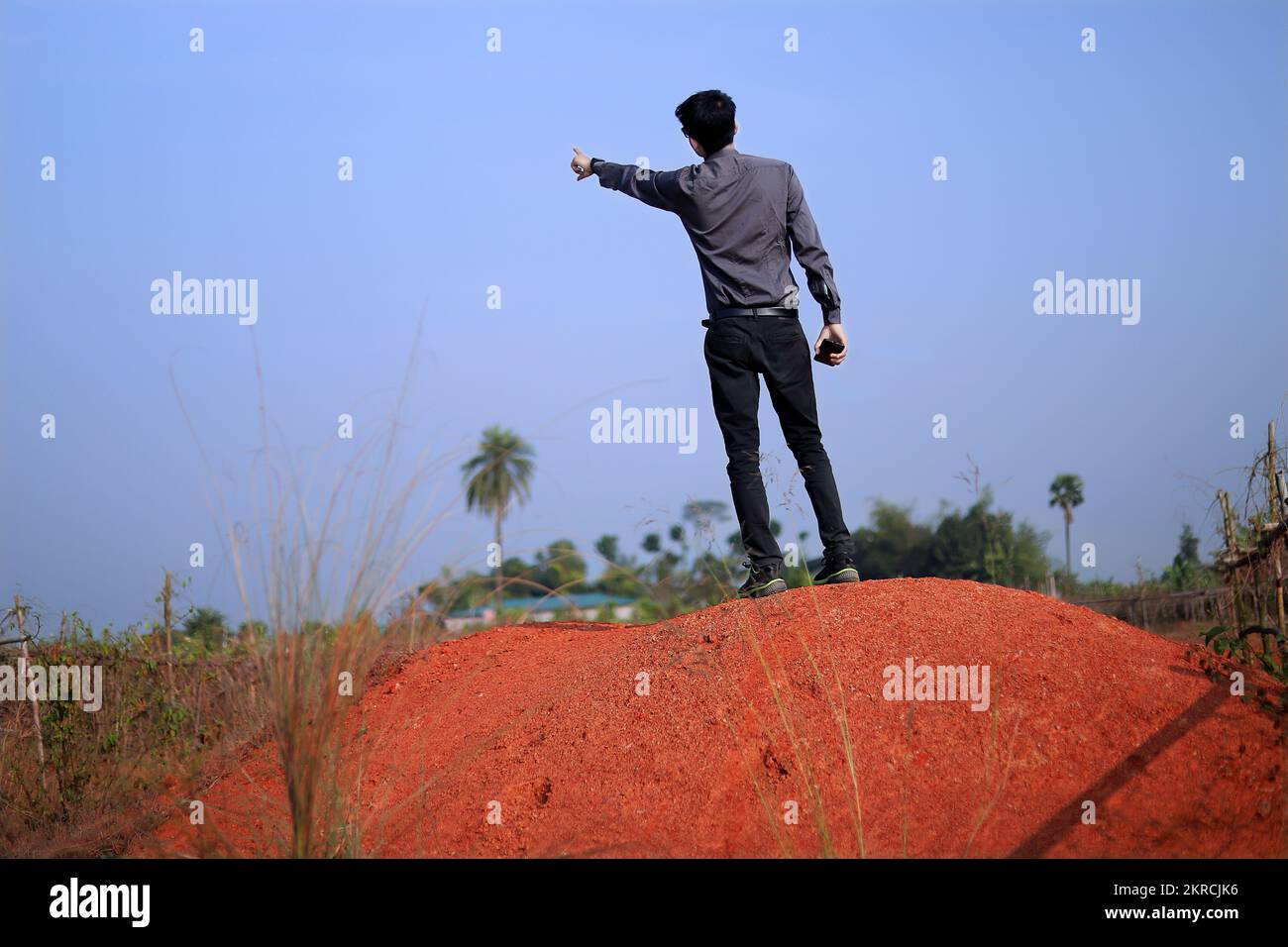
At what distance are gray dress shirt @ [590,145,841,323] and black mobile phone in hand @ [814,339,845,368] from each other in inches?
4.8

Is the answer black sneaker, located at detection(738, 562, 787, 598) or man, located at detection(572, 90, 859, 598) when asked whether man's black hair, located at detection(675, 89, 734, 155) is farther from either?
black sneaker, located at detection(738, 562, 787, 598)

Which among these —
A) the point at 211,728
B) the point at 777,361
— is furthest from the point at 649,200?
the point at 211,728

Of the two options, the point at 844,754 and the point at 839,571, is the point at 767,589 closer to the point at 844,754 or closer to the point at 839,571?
the point at 839,571

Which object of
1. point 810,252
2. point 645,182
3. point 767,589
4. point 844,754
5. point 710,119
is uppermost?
point 710,119

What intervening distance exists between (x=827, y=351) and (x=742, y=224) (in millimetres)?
794

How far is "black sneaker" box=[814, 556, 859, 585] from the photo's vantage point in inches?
238

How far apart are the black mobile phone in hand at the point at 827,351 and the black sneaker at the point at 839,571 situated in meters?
1.04

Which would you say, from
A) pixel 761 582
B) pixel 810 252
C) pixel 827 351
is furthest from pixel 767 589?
pixel 810 252

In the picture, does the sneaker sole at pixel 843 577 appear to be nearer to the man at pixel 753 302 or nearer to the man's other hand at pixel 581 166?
the man at pixel 753 302

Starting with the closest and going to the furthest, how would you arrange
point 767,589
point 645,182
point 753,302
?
point 767,589 < point 753,302 < point 645,182

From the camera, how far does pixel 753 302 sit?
590cm

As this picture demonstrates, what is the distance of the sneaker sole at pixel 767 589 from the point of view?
19.0 feet
